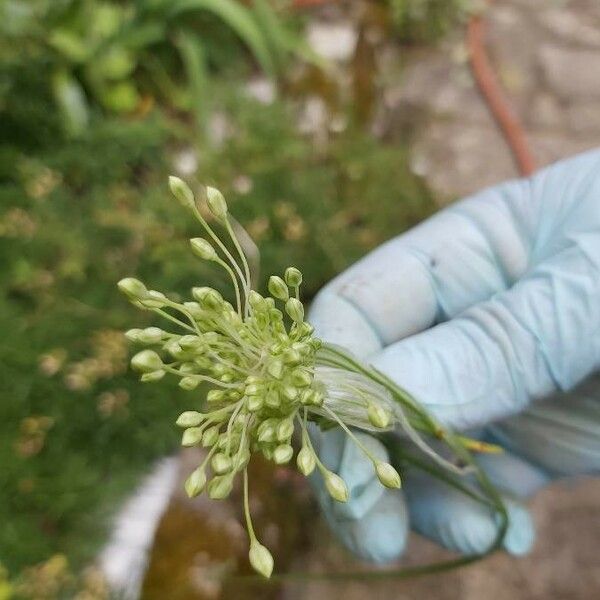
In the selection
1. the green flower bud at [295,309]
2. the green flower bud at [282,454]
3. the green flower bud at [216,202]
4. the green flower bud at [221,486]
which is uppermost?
the green flower bud at [216,202]

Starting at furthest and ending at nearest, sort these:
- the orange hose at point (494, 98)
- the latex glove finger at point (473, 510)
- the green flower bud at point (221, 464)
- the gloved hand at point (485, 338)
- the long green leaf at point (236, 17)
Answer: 1. the orange hose at point (494, 98)
2. the long green leaf at point (236, 17)
3. the latex glove finger at point (473, 510)
4. the gloved hand at point (485, 338)
5. the green flower bud at point (221, 464)

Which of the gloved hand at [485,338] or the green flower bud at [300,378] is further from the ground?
the green flower bud at [300,378]

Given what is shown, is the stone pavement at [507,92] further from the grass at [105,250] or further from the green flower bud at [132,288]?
the green flower bud at [132,288]

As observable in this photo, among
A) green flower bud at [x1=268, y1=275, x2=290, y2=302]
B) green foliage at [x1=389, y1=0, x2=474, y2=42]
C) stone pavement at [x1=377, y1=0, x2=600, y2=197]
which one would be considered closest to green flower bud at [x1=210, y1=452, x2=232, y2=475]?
green flower bud at [x1=268, y1=275, x2=290, y2=302]

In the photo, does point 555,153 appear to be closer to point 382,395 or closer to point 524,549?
point 524,549

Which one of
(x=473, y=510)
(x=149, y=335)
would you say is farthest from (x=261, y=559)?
(x=473, y=510)

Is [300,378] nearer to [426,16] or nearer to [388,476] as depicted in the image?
[388,476]

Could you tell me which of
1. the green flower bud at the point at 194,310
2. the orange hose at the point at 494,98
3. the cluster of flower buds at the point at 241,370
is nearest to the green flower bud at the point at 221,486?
the cluster of flower buds at the point at 241,370
